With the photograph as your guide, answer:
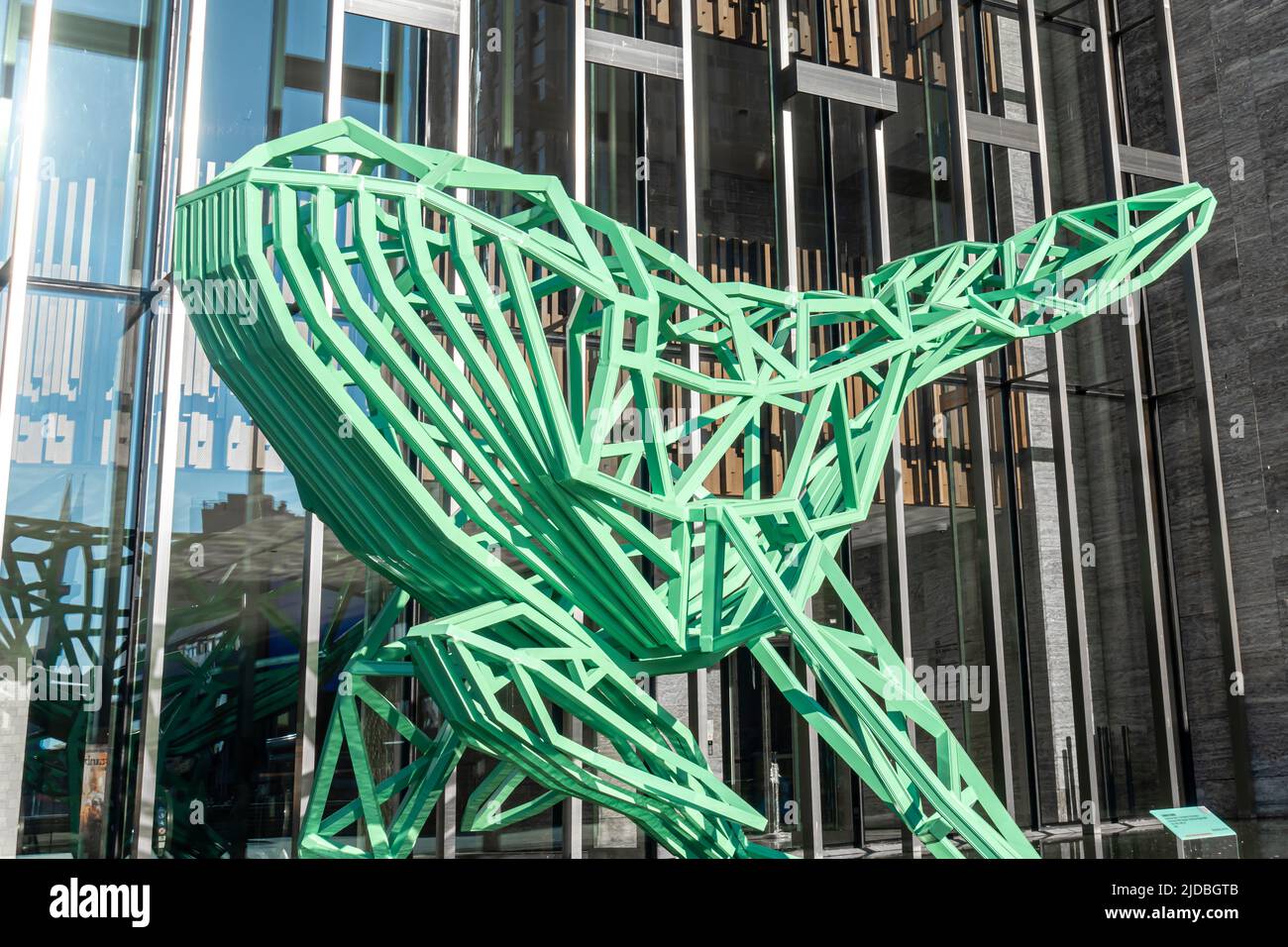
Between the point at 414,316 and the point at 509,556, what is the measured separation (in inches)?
204

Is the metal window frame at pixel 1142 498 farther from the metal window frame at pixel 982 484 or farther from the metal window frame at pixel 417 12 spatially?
the metal window frame at pixel 417 12

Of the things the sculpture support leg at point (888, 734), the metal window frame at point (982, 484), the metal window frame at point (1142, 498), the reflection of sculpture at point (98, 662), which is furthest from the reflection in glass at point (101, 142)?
the metal window frame at point (1142, 498)

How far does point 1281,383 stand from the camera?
45.3ft

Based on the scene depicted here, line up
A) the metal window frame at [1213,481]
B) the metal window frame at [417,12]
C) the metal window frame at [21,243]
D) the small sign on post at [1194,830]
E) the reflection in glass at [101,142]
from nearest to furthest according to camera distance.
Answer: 1. the small sign on post at [1194,830]
2. the metal window frame at [21,243]
3. the reflection in glass at [101,142]
4. the metal window frame at [417,12]
5. the metal window frame at [1213,481]

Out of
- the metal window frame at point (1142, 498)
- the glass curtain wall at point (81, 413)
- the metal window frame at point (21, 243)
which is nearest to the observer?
the metal window frame at point (21, 243)

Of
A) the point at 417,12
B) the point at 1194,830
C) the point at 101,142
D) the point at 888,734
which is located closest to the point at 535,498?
the point at 888,734

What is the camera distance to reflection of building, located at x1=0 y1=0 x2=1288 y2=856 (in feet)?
29.7

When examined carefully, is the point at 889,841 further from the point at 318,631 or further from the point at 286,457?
the point at 286,457

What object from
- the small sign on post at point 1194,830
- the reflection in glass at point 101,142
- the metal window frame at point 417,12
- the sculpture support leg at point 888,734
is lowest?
the small sign on post at point 1194,830

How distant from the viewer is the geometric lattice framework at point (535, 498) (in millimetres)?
6277

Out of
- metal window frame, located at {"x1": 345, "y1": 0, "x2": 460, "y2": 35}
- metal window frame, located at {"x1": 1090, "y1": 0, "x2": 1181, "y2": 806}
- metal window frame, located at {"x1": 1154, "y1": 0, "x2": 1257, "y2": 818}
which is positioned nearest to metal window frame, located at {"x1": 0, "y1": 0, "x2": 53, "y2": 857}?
metal window frame, located at {"x1": 345, "y1": 0, "x2": 460, "y2": 35}

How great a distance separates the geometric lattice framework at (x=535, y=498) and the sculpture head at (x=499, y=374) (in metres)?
0.02

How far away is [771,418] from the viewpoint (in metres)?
11.9
